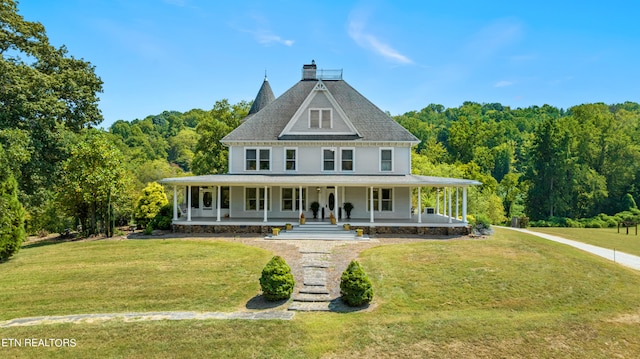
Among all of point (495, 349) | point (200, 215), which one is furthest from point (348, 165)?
point (495, 349)

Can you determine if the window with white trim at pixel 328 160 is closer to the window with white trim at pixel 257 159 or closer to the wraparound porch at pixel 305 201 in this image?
the wraparound porch at pixel 305 201

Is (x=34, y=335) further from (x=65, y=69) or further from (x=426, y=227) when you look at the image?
(x=65, y=69)

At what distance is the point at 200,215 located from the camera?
23.9m

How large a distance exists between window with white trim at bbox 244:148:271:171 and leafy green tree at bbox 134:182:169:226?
18.8ft

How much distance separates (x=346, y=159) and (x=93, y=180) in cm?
1416

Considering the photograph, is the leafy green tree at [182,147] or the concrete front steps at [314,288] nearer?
the concrete front steps at [314,288]

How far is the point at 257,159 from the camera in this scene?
77.9 ft

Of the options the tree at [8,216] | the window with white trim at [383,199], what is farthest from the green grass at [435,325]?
the window with white trim at [383,199]

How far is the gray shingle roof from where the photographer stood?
931 inches

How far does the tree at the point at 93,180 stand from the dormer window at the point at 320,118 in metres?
11.4

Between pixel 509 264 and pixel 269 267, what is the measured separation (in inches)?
351

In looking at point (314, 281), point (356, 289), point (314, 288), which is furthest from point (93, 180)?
point (356, 289)

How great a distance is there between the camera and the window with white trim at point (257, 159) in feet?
77.9

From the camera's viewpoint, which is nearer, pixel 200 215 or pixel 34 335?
pixel 34 335
